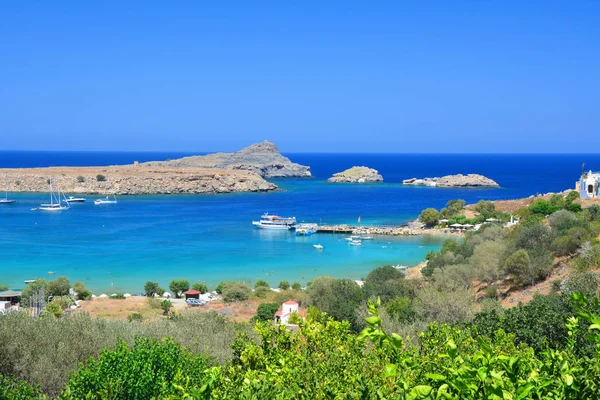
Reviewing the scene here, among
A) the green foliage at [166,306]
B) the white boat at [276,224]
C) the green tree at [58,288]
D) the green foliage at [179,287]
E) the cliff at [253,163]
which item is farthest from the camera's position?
the cliff at [253,163]

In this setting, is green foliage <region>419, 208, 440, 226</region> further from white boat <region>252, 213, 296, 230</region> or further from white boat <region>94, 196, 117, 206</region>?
white boat <region>94, 196, 117, 206</region>

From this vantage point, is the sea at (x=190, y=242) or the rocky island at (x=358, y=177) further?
the rocky island at (x=358, y=177)

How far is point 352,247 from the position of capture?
43.2 metres

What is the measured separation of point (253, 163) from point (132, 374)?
387 ft

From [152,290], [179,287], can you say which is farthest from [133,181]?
[152,290]

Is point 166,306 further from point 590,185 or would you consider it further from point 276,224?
point 276,224

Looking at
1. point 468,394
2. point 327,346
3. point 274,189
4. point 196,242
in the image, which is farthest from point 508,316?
point 274,189

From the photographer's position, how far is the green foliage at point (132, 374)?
6594mm

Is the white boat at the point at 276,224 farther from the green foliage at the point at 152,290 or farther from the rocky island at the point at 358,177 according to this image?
the rocky island at the point at 358,177

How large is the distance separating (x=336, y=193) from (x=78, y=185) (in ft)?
128

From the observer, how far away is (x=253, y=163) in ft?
407

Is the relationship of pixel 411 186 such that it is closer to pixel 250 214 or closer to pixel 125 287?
pixel 250 214

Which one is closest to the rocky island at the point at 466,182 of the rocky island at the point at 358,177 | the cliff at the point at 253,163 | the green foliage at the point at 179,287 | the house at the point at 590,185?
the rocky island at the point at 358,177

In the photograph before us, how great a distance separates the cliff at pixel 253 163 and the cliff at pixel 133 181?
79.3 ft
